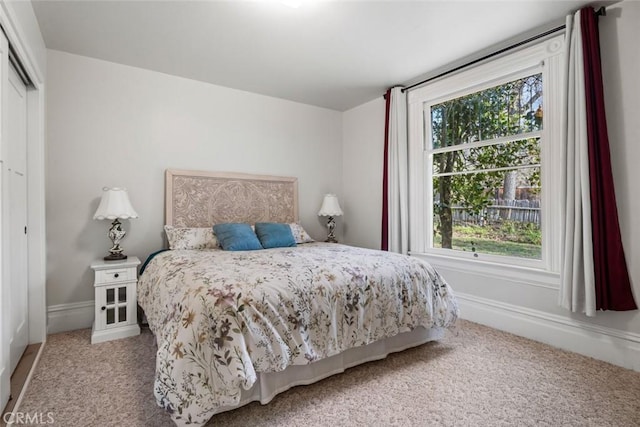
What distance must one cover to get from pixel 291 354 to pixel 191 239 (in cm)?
185

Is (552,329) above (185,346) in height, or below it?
below

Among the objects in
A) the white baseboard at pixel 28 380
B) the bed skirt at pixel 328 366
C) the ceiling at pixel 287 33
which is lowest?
the white baseboard at pixel 28 380

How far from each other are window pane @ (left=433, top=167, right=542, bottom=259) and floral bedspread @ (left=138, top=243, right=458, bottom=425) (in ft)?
3.22

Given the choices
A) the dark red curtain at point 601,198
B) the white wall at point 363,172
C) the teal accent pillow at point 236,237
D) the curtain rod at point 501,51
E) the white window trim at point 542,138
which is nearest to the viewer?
the dark red curtain at point 601,198

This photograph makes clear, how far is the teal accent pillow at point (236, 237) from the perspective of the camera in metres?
3.07

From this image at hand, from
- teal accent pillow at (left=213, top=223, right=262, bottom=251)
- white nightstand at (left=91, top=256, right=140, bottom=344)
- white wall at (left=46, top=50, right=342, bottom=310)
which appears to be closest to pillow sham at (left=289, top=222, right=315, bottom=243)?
teal accent pillow at (left=213, top=223, right=262, bottom=251)

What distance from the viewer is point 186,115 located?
3.56 meters

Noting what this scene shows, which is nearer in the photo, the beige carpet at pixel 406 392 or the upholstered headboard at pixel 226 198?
the beige carpet at pixel 406 392

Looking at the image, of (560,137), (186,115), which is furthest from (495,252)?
(186,115)

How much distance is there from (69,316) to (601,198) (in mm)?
4415

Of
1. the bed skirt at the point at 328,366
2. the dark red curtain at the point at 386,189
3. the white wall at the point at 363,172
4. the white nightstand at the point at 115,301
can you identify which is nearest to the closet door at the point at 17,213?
the white nightstand at the point at 115,301

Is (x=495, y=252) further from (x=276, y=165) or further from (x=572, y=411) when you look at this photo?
(x=276, y=165)

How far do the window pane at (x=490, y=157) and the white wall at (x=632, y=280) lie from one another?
1.99 ft

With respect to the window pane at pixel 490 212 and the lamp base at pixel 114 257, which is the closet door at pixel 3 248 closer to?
the lamp base at pixel 114 257
